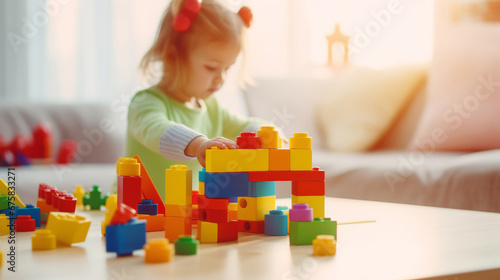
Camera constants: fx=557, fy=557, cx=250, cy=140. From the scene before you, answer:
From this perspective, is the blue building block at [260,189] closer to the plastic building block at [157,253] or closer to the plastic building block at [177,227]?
the plastic building block at [177,227]

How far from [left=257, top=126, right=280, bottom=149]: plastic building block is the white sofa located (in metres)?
0.83

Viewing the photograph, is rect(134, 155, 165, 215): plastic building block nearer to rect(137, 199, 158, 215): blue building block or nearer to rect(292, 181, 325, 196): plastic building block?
rect(137, 199, 158, 215): blue building block

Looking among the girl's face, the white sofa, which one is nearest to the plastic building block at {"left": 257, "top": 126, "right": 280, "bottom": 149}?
the girl's face

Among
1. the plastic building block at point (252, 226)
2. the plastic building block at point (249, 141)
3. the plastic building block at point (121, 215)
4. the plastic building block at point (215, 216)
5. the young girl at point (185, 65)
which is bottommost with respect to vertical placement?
the plastic building block at point (252, 226)

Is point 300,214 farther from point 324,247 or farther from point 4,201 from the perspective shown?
point 4,201

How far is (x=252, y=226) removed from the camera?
2.54ft

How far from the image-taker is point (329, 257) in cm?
60

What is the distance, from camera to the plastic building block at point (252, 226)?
0.77 meters

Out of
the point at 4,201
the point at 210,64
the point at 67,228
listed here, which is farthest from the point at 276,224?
the point at 210,64

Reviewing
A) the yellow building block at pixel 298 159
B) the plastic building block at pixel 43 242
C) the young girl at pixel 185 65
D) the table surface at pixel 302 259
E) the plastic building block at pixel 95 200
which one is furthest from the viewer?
the young girl at pixel 185 65

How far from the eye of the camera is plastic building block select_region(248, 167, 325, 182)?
71 centimetres

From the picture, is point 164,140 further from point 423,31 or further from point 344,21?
point 344,21

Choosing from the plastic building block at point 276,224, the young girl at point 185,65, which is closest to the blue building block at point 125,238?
the plastic building block at point 276,224

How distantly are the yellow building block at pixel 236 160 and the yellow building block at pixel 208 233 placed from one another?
0.22ft
